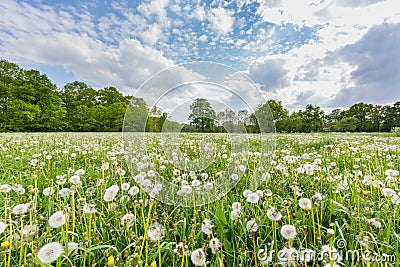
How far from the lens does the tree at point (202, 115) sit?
2.61 m

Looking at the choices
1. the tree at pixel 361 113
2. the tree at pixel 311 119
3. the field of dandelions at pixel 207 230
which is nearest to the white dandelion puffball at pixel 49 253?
the field of dandelions at pixel 207 230

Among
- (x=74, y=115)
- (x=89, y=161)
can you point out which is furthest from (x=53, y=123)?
(x=89, y=161)

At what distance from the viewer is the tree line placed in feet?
8.76

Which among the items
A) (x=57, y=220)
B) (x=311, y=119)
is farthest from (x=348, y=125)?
(x=57, y=220)

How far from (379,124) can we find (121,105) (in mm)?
71813

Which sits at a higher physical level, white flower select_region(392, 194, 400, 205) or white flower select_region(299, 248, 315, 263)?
white flower select_region(392, 194, 400, 205)

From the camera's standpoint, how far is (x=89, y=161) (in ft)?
12.5

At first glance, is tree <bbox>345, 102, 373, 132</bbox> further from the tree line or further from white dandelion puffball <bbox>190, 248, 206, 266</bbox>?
white dandelion puffball <bbox>190, 248, 206, 266</bbox>

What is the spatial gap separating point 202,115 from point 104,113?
46.4m

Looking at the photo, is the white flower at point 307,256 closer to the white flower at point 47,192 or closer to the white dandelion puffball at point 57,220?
the white dandelion puffball at point 57,220

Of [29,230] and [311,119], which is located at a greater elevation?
[311,119]

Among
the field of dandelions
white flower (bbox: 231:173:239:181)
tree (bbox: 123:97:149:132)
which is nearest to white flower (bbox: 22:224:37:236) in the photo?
the field of dandelions

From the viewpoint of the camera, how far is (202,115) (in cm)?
283

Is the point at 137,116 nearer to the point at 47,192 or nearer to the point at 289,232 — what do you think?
the point at 47,192
